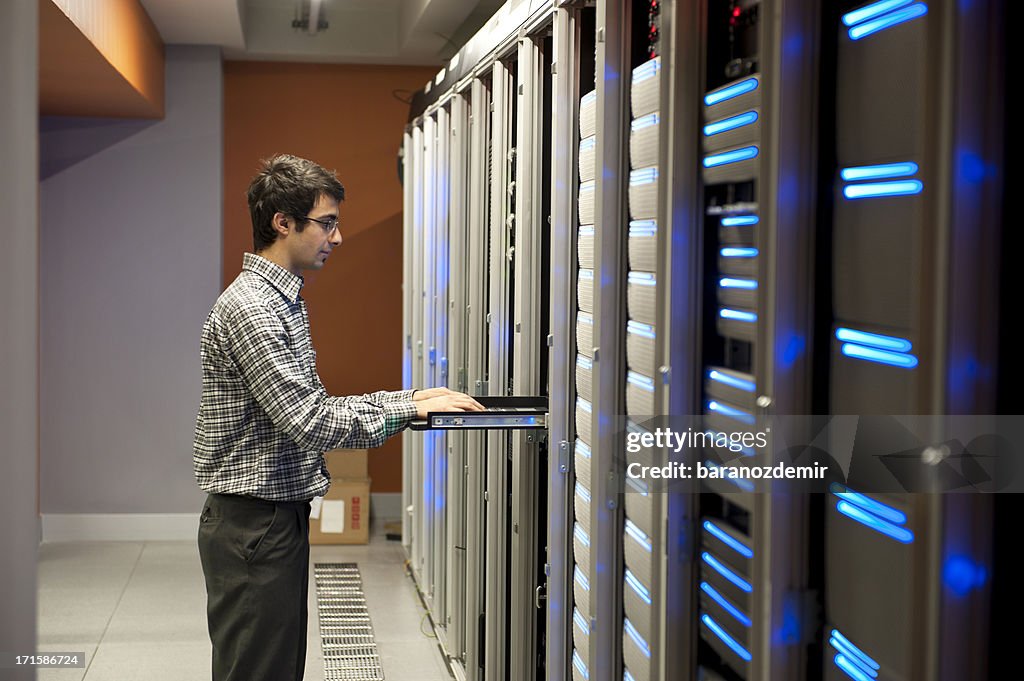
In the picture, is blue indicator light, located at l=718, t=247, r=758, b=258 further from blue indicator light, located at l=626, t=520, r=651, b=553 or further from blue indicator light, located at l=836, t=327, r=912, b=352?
blue indicator light, located at l=626, t=520, r=651, b=553

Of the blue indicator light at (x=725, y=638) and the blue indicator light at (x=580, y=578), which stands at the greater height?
the blue indicator light at (x=725, y=638)

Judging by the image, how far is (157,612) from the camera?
5199 mm

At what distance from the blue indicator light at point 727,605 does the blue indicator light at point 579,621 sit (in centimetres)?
61

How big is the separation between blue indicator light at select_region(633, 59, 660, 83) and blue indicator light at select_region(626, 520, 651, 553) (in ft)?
2.83

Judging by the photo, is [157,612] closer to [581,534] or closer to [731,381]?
[581,534]

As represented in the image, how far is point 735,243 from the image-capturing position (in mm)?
1741

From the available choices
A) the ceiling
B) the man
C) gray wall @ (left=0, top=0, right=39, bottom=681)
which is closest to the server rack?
the man

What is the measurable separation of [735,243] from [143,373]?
565cm

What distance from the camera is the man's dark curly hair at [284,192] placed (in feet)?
8.84

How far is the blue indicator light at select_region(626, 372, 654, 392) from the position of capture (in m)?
2.09

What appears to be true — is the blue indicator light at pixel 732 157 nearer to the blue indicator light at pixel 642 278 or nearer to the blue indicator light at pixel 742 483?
the blue indicator light at pixel 642 278

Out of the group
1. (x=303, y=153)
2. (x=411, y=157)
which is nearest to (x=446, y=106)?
(x=411, y=157)

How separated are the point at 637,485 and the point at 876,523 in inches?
32.7

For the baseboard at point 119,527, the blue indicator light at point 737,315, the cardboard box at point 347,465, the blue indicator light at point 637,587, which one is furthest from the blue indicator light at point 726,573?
the baseboard at point 119,527
